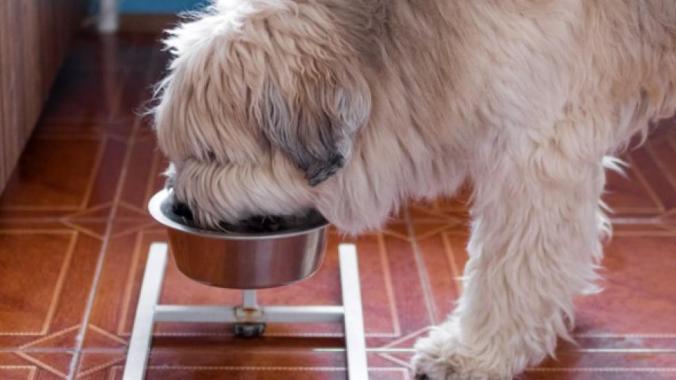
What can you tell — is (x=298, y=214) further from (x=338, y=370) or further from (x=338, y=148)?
(x=338, y=370)

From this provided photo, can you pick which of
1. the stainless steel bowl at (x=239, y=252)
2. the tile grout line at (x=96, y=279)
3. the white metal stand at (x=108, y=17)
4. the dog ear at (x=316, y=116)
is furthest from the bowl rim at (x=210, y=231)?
the white metal stand at (x=108, y=17)

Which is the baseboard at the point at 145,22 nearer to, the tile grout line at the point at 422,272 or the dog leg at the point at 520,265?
the tile grout line at the point at 422,272

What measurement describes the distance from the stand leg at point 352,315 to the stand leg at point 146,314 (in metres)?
0.37

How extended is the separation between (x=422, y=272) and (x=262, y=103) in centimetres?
91

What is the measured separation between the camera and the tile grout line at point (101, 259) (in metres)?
2.20

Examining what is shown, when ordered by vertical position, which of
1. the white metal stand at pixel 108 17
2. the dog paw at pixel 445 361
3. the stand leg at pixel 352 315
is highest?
the white metal stand at pixel 108 17

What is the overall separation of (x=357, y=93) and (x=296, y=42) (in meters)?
0.12

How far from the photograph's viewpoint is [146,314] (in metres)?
2.29

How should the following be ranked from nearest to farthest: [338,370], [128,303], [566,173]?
[566,173]
[338,370]
[128,303]

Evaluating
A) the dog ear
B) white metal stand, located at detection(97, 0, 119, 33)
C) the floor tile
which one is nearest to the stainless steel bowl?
the dog ear

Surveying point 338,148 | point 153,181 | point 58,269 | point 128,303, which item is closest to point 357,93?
point 338,148

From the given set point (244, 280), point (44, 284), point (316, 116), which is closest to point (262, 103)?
point (316, 116)

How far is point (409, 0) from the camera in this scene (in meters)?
1.83

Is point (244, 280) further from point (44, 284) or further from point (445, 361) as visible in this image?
point (44, 284)
